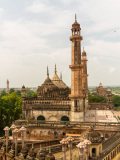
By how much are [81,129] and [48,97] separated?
10.8 meters

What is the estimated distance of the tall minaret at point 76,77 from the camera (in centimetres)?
2822

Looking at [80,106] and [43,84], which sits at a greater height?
[43,84]

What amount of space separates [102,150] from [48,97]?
16918mm

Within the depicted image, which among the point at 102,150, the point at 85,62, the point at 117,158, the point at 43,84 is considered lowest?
the point at 117,158

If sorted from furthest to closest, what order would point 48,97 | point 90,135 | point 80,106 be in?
1. point 48,97
2. point 80,106
3. point 90,135

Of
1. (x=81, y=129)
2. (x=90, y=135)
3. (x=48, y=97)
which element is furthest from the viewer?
(x=48, y=97)

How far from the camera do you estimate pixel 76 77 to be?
2983 cm

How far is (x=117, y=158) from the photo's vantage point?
2066 cm

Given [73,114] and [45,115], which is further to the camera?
[45,115]

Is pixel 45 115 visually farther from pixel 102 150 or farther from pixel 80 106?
pixel 102 150

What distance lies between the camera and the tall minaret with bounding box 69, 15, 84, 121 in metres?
28.2

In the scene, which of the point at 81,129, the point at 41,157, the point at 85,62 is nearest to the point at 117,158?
the point at 81,129

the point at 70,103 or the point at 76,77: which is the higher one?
the point at 76,77

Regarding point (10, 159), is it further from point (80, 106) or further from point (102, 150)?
point (80, 106)
